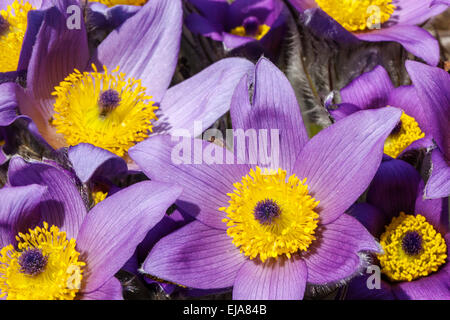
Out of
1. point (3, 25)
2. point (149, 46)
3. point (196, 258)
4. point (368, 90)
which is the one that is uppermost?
point (3, 25)

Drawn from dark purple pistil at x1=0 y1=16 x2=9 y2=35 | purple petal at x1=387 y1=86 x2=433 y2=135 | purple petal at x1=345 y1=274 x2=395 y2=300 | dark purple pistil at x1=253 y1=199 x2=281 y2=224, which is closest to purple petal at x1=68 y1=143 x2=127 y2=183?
dark purple pistil at x1=253 y1=199 x2=281 y2=224

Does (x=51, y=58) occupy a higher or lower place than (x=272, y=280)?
higher

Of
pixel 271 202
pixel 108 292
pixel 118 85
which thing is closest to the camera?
pixel 108 292

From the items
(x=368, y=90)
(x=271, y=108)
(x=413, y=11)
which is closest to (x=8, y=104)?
(x=271, y=108)

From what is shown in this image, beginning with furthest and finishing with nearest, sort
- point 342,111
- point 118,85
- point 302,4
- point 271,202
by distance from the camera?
1. point 302,4
2. point 118,85
3. point 342,111
4. point 271,202

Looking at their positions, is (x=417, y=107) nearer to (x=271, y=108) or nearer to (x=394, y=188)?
(x=394, y=188)

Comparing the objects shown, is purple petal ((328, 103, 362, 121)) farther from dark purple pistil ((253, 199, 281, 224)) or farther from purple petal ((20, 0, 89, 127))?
purple petal ((20, 0, 89, 127))
